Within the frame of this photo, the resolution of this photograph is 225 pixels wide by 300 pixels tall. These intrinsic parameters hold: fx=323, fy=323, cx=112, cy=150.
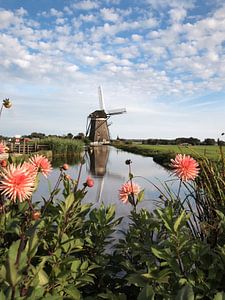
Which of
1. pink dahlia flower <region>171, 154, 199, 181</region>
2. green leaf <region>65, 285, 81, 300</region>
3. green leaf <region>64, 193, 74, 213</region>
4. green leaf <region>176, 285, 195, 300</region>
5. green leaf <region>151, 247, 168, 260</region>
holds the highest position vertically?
pink dahlia flower <region>171, 154, 199, 181</region>

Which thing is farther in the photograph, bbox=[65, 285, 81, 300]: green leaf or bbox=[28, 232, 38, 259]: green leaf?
bbox=[65, 285, 81, 300]: green leaf

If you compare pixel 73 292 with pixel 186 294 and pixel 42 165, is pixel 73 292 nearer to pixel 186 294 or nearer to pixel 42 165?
pixel 186 294

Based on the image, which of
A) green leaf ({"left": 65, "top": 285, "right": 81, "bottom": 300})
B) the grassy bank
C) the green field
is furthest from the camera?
the grassy bank

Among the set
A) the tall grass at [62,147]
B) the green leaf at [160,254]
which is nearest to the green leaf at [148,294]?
the green leaf at [160,254]

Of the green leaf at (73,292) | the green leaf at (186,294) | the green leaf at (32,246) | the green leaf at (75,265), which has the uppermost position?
the green leaf at (32,246)

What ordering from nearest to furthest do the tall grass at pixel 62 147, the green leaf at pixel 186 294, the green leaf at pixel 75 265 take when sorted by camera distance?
1. the green leaf at pixel 186 294
2. the green leaf at pixel 75 265
3. the tall grass at pixel 62 147

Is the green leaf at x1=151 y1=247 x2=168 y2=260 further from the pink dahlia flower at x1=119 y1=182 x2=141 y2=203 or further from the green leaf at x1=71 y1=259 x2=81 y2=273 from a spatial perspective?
the pink dahlia flower at x1=119 y1=182 x2=141 y2=203

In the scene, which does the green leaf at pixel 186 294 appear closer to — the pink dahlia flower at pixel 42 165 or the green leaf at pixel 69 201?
the green leaf at pixel 69 201

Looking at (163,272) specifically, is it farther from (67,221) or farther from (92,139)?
(92,139)

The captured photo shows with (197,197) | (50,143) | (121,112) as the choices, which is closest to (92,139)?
(121,112)

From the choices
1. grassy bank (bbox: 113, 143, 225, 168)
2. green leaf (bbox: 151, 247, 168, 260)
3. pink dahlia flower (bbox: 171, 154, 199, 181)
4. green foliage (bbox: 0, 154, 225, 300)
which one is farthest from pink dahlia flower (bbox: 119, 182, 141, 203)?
green leaf (bbox: 151, 247, 168, 260)

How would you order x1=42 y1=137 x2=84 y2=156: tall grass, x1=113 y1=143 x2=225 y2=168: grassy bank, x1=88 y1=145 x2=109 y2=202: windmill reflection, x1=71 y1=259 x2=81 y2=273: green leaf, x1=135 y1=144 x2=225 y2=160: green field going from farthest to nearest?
1. x1=42 y1=137 x2=84 y2=156: tall grass
2. x1=88 y1=145 x2=109 y2=202: windmill reflection
3. x1=113 y1=143 x2=225 y2=168: grassy bank
4. x1=135 y1=144 x2=225 y2=160: green field
5. x1=71 y1=259 x2=81 y2=273: green leaf

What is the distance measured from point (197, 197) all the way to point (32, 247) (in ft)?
6.89

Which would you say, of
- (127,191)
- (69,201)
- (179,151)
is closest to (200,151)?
(179,151)
